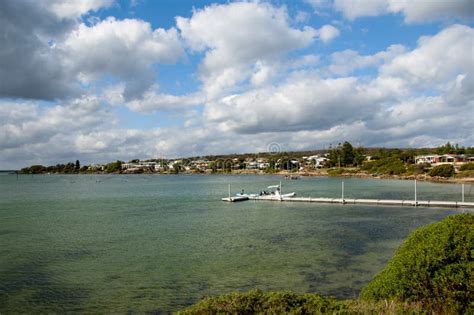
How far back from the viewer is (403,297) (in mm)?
8508

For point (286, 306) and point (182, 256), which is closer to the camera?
point (286, 306)

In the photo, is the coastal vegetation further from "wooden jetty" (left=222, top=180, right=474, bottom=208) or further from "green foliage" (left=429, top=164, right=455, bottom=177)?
"green foliage" (left=429, top=164, right=455, bottom=177)

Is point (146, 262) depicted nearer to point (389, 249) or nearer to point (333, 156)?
point (389, 249)

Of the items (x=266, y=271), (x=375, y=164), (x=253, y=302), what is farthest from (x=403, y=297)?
(x=375, y=164)

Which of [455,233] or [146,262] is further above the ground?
[455,233]

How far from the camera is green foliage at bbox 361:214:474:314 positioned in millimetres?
8055

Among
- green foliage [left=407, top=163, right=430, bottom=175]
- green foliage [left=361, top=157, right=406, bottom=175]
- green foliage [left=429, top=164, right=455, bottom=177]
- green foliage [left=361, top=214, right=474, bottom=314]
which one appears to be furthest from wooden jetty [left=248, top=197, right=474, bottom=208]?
green foliage [left=361, top=157, right=406, bottom=175]

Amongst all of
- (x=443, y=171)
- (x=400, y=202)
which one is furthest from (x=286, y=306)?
(x=443, y=171)

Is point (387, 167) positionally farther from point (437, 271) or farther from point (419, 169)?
point (437, 271)

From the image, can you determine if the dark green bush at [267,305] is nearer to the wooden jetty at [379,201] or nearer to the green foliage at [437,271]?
the green foliage at [437,271]

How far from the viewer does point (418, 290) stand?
331 inches

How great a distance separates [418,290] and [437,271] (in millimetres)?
556

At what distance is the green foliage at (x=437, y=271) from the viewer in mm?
8055

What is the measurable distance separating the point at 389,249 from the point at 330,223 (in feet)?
37.5
